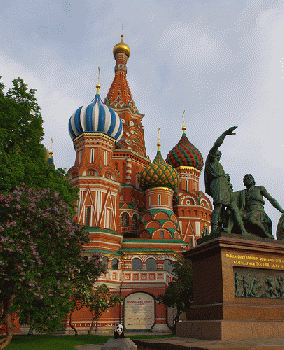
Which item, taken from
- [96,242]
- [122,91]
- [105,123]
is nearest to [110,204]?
[96,242]

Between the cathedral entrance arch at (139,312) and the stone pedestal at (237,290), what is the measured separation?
19072 mm

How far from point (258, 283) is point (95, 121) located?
27161 millimetres

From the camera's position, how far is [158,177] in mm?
36844

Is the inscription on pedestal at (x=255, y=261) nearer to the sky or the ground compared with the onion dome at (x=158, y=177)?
nearer to the ground

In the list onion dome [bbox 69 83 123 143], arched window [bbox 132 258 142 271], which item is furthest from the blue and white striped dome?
arched window [bbox 132 258 142 271]

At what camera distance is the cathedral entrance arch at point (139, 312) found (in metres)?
28.4

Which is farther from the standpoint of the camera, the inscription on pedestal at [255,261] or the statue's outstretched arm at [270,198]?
the statue's outstretched arm at [270,198]

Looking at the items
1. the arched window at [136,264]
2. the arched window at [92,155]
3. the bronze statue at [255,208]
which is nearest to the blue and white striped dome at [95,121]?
the arched window at [92,155]

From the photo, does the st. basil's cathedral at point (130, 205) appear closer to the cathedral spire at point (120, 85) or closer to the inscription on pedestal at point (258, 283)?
the cathedral spire at point (120, 85)

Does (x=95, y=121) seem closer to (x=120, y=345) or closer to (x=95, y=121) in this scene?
(x=95, y=121)

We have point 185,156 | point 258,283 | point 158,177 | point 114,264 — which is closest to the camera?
point 258,283

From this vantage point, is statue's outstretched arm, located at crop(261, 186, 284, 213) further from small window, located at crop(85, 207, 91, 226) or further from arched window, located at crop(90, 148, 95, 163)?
arched window, located at crop(90, 148, 95, 163)

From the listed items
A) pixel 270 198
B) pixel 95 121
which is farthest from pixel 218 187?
pixel 95 121

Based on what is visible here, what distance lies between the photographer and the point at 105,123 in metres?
35.1
